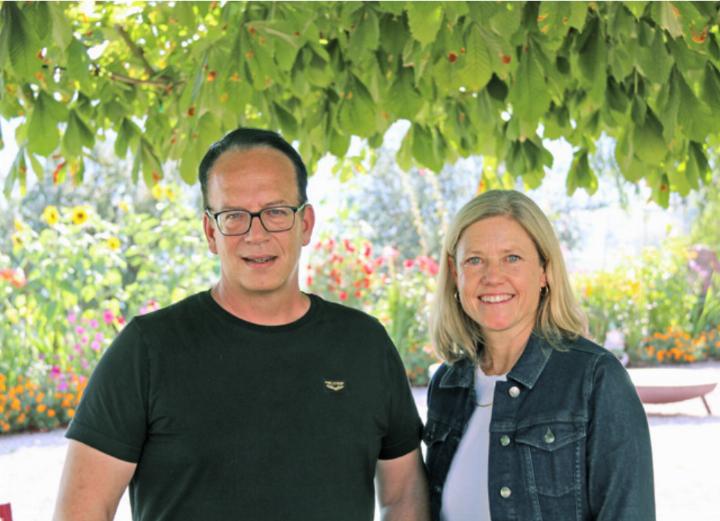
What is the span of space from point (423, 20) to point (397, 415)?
0.84 m

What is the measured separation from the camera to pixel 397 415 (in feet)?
6.81

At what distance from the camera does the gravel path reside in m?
5.61

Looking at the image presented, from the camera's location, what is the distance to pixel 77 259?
25.8 ft

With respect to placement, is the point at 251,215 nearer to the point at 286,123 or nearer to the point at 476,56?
the point at 476,56

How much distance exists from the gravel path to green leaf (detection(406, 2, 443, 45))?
13.6ft

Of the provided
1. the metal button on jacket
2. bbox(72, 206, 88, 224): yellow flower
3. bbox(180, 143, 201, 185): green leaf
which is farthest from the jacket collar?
bbox(72, 206, 88, 224): yellow flower

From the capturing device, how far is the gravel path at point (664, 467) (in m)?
5.61

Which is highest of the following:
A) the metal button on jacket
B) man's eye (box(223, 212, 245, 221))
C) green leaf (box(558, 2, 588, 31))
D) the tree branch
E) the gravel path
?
the tree branch

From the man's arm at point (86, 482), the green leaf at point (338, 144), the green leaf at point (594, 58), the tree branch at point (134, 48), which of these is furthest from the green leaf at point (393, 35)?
the man's arm at point (86, 482)

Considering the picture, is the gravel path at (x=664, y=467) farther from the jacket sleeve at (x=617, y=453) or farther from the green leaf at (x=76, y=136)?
the jacket sleeve at (x=617, y=453)

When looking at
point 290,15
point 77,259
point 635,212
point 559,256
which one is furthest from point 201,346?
point 635,212

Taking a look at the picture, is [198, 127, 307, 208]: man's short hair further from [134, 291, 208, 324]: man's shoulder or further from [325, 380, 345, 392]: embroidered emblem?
[325, 380, 345, 392]: embroidered emblem

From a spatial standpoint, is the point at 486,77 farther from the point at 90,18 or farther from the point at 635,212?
the point at 635,212

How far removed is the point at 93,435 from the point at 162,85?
1.78m
